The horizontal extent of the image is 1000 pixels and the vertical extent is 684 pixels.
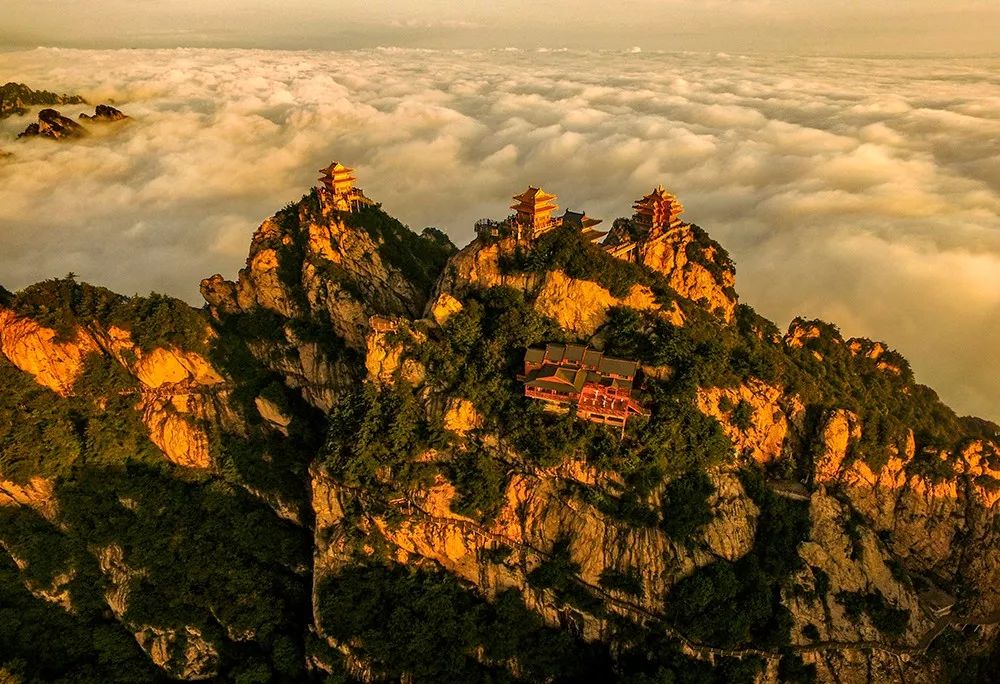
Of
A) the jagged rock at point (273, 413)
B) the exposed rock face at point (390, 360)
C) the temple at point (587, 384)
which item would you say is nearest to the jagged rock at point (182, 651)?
the jagged rock at point (273, 413)

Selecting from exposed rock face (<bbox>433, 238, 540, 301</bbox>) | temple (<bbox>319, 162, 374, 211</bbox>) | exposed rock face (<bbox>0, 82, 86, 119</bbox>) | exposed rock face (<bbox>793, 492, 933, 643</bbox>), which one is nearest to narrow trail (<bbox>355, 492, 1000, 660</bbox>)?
exposed rock face (<bbox>793, 492, 933, 643</bbox>)

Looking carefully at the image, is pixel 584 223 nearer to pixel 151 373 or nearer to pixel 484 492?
pixel 484 492

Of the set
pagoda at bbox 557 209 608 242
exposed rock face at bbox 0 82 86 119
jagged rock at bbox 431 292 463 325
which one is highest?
exposed rock face at bbox 0 82 86 119

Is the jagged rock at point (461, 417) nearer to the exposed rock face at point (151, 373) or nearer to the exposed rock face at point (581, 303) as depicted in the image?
the exposed rock face at point (581, 303)

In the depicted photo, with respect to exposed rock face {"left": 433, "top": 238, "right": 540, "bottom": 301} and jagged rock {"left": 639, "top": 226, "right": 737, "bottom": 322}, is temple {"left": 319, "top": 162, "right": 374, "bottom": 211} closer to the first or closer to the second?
exposed rock face {"left": 433, "top": 238, "right": 540, "bottom": 301}

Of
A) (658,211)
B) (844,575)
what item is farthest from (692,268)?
(844,575)

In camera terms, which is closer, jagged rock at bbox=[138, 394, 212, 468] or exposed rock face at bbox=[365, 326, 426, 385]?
exposed rock face at bbox=[365, 326, 426, 385]
